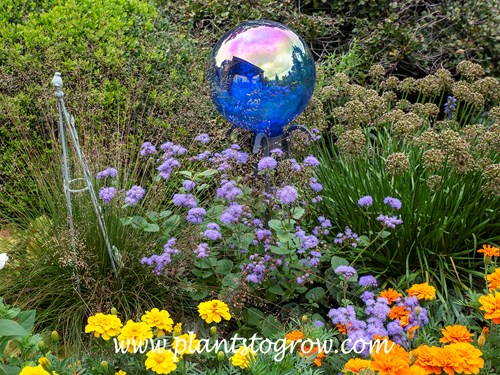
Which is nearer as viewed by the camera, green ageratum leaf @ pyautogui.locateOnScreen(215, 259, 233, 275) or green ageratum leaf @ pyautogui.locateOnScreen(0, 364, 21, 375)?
green ageratum leaf @ pyautogui.locateOnScreen(0, 364, 21, 375)

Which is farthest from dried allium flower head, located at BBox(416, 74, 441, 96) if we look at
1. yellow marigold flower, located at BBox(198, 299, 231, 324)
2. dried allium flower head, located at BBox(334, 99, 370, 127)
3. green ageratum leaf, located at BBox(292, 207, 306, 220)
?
yellow marigold flower, located at BBox(198, 299, 231, 324)

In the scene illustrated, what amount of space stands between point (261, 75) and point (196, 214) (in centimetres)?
73

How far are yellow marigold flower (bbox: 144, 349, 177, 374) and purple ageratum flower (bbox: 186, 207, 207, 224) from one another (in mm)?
936

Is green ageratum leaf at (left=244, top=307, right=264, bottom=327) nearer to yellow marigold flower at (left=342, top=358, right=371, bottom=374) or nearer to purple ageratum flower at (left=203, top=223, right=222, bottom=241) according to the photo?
purple ageratum flower at (left=203, top=223, right=222, bottom=241)

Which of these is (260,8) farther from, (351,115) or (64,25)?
(351,115)

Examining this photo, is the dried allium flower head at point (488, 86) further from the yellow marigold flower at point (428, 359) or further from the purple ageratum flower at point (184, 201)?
the yellow marigold flower at point (428, 359)

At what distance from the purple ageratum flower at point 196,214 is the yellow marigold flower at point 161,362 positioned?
0.94 meters

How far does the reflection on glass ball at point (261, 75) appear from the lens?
296cm

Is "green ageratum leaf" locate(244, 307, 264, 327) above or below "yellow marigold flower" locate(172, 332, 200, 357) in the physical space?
below

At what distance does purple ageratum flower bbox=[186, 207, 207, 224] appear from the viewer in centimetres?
271

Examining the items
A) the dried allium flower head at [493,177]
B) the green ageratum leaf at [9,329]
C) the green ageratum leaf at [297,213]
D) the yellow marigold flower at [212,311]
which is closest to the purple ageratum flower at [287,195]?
the green ageratum leaf at [297,213]

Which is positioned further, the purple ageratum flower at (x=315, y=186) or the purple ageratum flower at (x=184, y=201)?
the purple ageratum flower at (x=315, y=186)

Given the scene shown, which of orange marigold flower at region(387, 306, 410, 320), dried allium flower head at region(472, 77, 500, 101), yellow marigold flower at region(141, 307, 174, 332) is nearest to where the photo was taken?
yellow marigold flower at region(141, 307, 174, 332)

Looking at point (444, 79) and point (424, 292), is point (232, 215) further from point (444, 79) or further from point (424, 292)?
point (444, 79)
